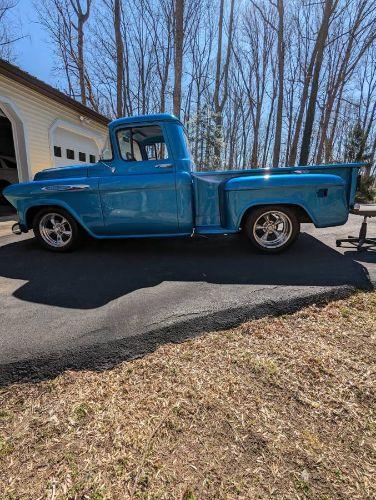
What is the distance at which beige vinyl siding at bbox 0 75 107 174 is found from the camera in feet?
27.9

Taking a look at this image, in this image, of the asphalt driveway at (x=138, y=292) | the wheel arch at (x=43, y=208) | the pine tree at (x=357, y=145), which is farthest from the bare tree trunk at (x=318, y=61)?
the wheel arch at (x=43, y=208)

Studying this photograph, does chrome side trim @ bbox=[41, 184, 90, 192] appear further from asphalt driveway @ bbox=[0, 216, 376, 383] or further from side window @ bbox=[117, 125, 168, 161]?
asphalt driveway @ bbox=[0, 216, 376, 383]

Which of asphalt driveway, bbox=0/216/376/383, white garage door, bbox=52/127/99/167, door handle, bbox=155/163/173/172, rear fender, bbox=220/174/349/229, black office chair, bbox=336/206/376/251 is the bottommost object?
asphalt driveway, bbox=0/216/376/383

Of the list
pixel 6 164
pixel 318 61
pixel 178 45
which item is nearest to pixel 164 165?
pixel 6 164

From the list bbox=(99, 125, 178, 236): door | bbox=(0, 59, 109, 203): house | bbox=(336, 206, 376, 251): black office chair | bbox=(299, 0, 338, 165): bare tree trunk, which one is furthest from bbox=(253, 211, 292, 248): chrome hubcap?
bbox=(299, 0, 338, 165): bare tree trunk

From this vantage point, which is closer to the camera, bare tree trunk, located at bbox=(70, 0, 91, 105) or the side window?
the side window

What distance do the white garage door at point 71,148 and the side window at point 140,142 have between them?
7.02 meters

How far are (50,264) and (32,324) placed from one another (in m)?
1.88

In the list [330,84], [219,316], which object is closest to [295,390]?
[219,316]

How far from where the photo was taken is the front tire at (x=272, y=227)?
4.41 meters

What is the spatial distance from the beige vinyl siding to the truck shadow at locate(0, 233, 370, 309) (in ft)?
18.0

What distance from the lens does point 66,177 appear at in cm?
502

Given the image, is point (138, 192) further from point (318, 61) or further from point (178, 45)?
point (318, 61)

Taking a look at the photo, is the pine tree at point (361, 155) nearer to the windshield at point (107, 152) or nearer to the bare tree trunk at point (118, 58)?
the bare tree trunk at point (118, 58)
